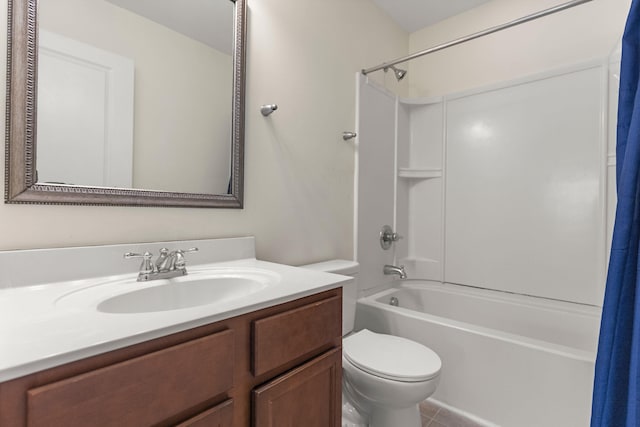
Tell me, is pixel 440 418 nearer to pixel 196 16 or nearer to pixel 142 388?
pixel 142 388

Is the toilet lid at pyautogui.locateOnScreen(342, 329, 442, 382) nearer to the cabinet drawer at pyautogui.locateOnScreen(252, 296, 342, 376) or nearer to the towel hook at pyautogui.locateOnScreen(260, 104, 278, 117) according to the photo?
the cabinet drawer at pyautogui.locateOnScreen(252, 296, 342, 376)

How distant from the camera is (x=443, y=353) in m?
1.69

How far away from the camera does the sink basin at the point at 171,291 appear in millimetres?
824

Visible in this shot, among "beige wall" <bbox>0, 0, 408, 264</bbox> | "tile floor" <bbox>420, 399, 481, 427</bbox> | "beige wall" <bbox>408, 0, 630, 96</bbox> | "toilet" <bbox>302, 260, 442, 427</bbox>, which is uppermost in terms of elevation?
"beige wall" <bbox>408, 0, 630, 96</bbox>

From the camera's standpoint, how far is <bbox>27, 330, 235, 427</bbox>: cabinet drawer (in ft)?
1.62

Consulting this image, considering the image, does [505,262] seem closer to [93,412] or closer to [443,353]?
[443,353]

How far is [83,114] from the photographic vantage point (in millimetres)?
999

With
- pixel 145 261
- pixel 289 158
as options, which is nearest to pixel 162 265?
pixel 145 261

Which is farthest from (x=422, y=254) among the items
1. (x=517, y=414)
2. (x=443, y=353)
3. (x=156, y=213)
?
(x=156, y=213)

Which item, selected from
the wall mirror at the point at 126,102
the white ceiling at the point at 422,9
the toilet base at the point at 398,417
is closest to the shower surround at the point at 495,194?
the toilet base at the point at 398,417

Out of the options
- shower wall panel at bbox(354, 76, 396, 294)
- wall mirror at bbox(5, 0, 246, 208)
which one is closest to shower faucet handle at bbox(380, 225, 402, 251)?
shower wall panel at bbox(354, 76, 396, 294)

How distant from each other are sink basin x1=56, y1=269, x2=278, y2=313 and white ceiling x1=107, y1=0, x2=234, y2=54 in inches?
36.8

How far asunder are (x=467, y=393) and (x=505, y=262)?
38.5 inches

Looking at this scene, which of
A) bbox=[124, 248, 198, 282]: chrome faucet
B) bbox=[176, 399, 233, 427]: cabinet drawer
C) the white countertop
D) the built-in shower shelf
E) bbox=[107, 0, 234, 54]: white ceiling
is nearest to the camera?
the white countertop
